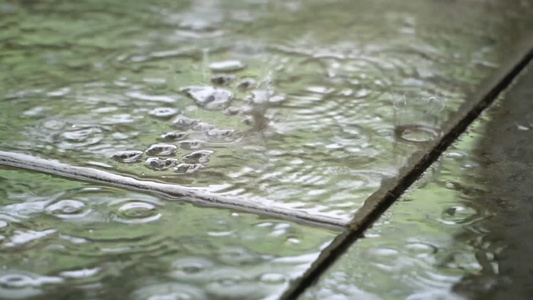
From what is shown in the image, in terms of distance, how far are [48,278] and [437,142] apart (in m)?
0.73

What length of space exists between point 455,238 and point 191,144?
501mm

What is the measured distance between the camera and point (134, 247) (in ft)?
3.42

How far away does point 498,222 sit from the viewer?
1.11 m

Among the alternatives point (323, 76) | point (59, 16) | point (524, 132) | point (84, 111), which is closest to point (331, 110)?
point (323, 76)

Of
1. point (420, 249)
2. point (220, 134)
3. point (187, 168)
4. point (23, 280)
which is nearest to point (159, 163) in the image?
point (187, 168)

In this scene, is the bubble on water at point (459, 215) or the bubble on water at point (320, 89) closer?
the bubble on water at point (459, 215)

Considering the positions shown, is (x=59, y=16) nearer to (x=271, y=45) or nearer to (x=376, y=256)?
(x=271, y=45)

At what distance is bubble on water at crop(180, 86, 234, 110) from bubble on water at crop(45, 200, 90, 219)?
1.42 ft

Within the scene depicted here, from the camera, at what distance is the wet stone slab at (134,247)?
3.14 ft

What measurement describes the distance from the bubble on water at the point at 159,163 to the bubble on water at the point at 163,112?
0.61 feet

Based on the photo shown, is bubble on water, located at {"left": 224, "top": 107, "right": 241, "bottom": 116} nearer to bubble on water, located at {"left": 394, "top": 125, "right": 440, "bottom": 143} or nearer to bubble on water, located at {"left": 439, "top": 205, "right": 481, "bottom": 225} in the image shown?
bubble on water, located at {"left": 394, "top": 125, "right": 440, "bottom": 143}

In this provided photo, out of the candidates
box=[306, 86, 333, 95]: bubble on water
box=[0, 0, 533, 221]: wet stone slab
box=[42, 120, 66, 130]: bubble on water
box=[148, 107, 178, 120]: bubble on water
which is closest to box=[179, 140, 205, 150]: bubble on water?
box=[0, 0, 533, 221]: wet stone slab

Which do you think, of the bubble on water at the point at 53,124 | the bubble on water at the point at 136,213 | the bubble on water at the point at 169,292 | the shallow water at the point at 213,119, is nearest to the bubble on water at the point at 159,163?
the shallow water at the point at 213,119

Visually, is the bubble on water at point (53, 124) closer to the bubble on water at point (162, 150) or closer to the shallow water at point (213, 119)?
the shallow water at point (213, 119)
